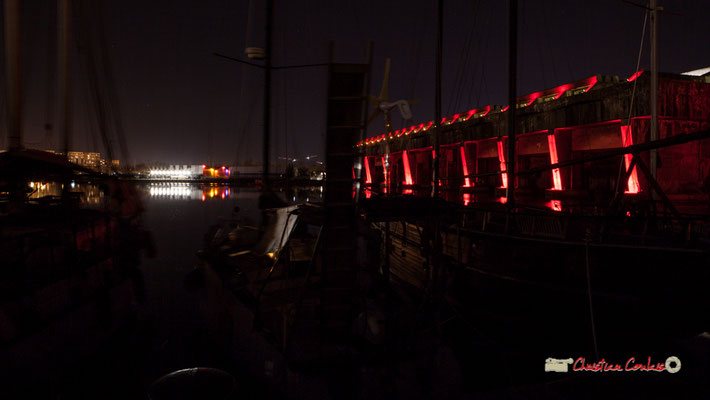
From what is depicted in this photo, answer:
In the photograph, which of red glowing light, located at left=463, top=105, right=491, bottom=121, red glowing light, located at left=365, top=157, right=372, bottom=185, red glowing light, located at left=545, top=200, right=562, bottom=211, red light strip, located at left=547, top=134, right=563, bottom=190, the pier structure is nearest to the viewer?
the pier structure

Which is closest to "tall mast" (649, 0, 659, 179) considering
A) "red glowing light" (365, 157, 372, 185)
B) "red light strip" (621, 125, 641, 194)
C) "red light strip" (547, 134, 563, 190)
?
"red light strip" (621, 125, 641, 194)

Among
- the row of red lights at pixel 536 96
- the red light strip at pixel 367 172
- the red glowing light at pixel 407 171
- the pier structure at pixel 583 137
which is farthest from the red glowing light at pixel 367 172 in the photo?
the pier structure at pixel 583 137

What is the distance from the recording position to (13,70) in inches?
576

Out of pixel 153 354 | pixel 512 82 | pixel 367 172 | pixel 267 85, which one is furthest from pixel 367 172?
pixel 153 354

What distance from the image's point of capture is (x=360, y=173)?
22.6 ft

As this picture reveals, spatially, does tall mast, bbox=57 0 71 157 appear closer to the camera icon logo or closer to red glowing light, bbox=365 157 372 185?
the camera icon logo

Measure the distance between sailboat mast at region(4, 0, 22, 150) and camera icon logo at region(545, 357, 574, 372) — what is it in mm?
21563

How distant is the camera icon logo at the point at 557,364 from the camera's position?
9.53m

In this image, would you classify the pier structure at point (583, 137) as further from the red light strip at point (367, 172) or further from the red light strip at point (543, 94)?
the red light strip at point (367, 172)

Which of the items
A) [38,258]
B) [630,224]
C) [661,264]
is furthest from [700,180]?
[38,258]

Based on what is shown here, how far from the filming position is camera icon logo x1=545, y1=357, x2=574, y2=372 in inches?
375

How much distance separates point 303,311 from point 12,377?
6.35 m

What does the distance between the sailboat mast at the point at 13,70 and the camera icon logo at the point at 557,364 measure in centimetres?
2156

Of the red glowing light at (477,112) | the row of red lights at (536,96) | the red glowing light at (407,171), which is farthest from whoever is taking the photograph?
the red glowing light at (407,171)
